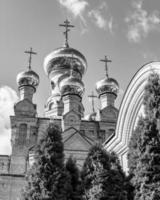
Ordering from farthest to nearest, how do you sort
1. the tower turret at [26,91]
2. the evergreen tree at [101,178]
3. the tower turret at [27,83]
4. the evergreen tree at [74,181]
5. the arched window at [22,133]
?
the tower turret at [27,83], the tower turret at [26,91], the arched window at [22,133], the evergreen tree at [74,181], the evergreen tree at [101,178]

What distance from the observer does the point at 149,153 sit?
647cm

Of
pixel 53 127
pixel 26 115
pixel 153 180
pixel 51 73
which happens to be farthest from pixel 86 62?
pixel 153 180

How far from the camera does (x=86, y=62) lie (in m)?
24.7

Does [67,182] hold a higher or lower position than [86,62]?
lower

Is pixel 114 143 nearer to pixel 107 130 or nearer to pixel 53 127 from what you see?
pixel 53 127

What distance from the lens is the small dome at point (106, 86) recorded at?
2161cm

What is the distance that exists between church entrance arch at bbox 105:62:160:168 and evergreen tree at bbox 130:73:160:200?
307 cm

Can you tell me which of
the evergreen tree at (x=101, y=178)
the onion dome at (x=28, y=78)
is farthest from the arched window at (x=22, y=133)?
the evergreen tree at (x=101, y=178)

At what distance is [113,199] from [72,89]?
44.2 ft

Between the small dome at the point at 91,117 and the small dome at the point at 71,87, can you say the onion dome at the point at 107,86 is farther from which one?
the small dome at the point at 91,117

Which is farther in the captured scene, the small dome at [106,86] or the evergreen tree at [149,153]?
the small dome at [106,86]

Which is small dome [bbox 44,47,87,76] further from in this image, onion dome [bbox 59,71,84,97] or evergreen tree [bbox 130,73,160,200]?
evergreen tree [bbox 130,73,160,200]

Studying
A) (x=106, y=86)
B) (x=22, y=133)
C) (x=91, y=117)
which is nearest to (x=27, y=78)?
(x=22, y=133)

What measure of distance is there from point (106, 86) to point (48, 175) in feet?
49.2
